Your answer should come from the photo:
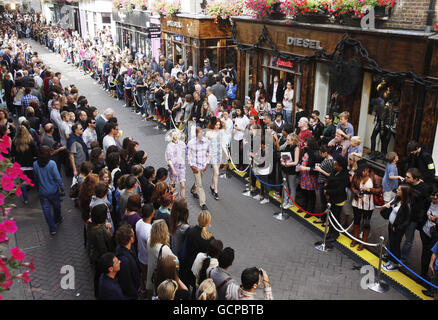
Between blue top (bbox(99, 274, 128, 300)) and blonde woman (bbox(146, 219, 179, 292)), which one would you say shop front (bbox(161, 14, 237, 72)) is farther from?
blue top (bbox(99, 274, 128, 300))

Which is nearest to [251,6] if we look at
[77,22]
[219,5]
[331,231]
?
[219,5]

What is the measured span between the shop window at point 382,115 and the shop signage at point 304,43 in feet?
8.07

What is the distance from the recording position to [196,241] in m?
5.76

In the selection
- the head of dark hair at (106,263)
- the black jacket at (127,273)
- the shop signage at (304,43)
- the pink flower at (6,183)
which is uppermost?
the shop signage at (304,43)

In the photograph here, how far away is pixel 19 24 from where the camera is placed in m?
56.1

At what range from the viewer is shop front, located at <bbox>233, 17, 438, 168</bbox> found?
9.89 metres

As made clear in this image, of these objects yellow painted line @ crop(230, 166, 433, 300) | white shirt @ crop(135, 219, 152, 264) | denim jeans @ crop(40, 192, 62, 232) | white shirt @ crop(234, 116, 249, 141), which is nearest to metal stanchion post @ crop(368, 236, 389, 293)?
yellow painted line @ crop(230, 166, 433, 300)

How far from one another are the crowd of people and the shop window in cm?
154

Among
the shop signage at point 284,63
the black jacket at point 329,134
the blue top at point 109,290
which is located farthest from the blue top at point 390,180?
the shop signage at point 284,63

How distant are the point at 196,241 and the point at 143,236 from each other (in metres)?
0.94

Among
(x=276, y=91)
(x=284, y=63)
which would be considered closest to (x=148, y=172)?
(x=276, y=91)

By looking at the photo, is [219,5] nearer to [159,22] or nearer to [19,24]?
[159,22]

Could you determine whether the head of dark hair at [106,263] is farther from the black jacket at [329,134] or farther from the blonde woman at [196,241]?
the black jacket at [329,134]

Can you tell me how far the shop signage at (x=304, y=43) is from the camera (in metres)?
13.1
